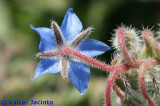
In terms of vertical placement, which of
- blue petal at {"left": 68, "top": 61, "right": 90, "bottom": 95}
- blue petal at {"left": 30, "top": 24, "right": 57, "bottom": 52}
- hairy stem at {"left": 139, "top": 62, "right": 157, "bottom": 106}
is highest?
blue petal at {"left": 30, "top": 24, "right": 57, "bottom": 52}

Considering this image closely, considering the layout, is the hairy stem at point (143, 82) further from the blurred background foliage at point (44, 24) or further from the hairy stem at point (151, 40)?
the blurred background foliage at point (44, 24)

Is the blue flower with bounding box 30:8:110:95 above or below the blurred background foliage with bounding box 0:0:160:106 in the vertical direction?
below

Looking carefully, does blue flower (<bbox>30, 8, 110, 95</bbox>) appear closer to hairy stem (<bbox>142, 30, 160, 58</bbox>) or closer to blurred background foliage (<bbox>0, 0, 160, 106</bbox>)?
hairy stem (<bbox>142, 30, 160, 58</bbox>)

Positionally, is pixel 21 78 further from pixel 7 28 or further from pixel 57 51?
pixel 57 51

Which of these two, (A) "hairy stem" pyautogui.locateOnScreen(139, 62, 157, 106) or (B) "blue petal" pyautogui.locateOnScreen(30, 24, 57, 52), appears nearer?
(A) "hairy stem" pyautogui.locateOnScreen(139, 62, 157, 106)

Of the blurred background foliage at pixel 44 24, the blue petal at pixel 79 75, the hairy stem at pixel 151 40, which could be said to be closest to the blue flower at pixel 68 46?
the blue petal at pixel 79 75

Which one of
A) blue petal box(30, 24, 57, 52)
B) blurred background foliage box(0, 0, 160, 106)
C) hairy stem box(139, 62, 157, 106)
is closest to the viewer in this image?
hairy stem box(139, 62, 157, 106)

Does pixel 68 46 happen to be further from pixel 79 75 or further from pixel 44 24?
pixel 44 24

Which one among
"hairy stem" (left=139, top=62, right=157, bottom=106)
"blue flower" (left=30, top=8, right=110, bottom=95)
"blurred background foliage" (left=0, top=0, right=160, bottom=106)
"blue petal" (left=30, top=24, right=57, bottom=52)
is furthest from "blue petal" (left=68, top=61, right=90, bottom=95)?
"blurred background foliage" (left=0, top=0, right=160, bottom=106)
